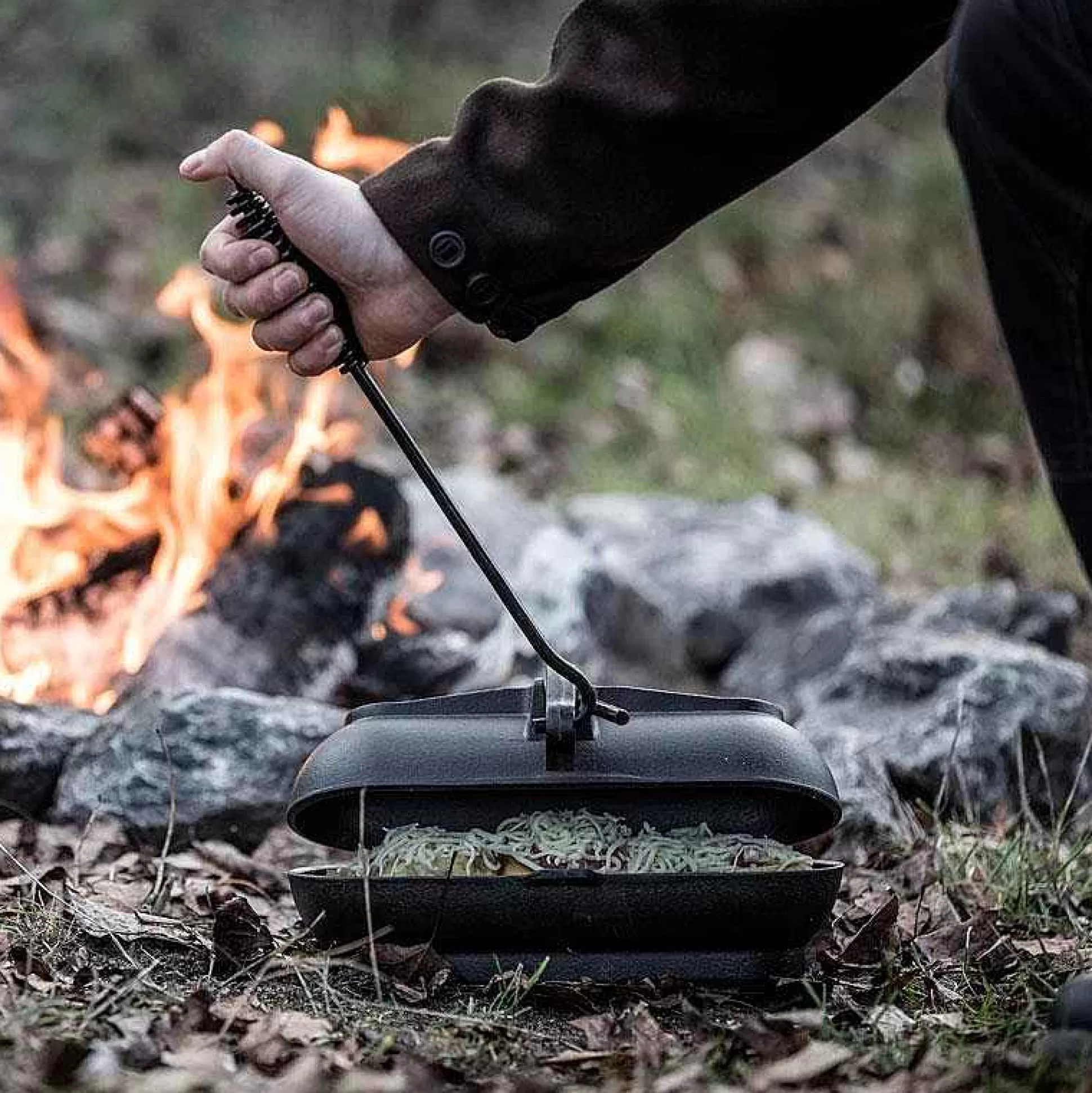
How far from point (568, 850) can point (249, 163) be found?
3.38 ft

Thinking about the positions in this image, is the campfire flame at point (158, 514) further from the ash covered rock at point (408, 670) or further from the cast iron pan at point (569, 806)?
the cast iron pan at point (569, 806)

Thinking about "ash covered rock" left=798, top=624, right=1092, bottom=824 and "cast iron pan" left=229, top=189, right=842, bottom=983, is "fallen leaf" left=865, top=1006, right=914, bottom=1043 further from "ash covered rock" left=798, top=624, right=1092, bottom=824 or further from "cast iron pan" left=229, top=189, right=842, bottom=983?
"ash covered rock" left=798, top=624, right=1092, bottom=824

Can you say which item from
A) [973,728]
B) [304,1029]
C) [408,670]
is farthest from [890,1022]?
[408,670]

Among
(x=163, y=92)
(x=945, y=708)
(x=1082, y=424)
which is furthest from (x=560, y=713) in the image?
(x=163, y=92)

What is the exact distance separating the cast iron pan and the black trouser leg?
615 mm

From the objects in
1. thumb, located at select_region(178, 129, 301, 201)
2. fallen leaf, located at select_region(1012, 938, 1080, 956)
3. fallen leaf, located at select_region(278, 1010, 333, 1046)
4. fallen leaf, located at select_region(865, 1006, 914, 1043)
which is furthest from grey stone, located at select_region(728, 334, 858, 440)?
fallen leaf, located at select_region(278, 1010, 333, 1046)

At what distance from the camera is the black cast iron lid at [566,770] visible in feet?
6.70

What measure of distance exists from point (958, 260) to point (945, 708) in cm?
527

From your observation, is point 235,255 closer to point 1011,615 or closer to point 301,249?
point 301,249

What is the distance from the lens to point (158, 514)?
376 cm

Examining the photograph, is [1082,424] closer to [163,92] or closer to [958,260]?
[958,260]

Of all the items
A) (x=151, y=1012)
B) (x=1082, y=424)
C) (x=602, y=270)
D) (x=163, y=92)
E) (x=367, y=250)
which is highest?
(x=163, y=92)

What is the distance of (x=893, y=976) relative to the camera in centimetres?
211

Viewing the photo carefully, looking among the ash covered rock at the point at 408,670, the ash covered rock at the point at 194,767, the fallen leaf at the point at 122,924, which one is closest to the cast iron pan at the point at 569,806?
the fallen leaf at the point at 122,924
